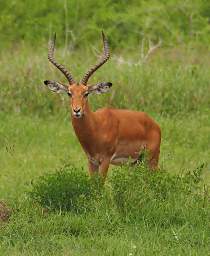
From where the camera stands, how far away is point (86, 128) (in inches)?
416

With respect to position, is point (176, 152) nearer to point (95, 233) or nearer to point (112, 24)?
point (95, 233)

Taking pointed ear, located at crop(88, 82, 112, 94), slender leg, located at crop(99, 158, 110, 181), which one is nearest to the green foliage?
pointed ear, located at crop(88, 82, 112, 94)

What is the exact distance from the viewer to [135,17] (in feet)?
81.5

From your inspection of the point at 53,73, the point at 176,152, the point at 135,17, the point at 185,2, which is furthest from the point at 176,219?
the point at 135,17

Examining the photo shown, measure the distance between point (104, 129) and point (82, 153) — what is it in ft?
8.07

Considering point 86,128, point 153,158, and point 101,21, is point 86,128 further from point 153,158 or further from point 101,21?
point 101,21

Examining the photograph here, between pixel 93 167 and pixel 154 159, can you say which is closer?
pixel 93 167

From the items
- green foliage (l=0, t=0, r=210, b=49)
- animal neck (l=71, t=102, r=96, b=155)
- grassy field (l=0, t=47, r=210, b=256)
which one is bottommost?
grassy field (l=0, t=47, r=210, b=256)

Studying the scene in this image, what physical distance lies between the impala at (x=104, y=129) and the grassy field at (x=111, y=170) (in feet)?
1.22

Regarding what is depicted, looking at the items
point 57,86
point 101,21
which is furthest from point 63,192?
point 101,21

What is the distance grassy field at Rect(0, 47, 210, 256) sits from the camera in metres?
8.27

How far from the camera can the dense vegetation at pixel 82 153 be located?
845 centimetres

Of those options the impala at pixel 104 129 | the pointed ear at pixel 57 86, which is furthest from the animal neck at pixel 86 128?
the pointed ear at pixel 57 86

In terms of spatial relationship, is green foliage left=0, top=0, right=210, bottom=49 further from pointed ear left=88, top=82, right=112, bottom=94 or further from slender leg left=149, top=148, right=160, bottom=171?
pointed ear left=88, top=82, right=112, bottom=94
